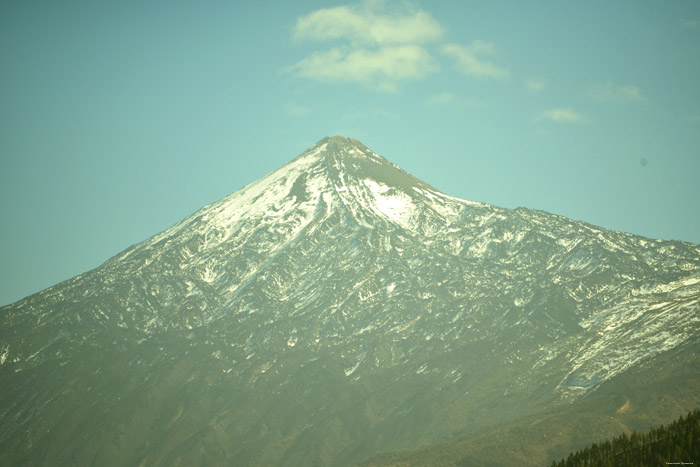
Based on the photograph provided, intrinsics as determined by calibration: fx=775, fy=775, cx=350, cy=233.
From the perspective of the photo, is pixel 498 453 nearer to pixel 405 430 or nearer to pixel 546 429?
pixel 546 429

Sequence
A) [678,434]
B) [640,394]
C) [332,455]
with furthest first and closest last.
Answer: [332,455]
[640,394]
[678,434]

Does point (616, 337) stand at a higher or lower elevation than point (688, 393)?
higher

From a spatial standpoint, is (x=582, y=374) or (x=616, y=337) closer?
(x=582, y=374)

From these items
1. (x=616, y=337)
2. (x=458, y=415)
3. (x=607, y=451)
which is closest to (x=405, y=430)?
(x=458, y=415)

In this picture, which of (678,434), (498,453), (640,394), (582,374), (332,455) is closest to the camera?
(678,434)

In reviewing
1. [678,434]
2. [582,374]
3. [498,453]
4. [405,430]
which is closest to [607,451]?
[678,434]

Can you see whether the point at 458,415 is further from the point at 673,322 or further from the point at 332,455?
the point at 673,322
